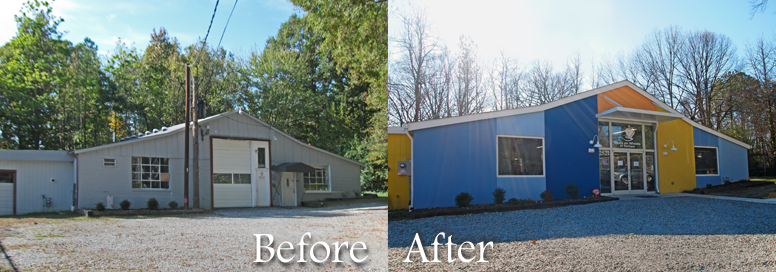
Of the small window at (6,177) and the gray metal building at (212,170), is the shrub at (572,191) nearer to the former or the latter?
the gray metal building at (212,170)

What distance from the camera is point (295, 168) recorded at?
12.4m

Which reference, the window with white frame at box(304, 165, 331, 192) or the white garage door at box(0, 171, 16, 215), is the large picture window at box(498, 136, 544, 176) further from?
the white garage door at box(0, 171, 16, 215)

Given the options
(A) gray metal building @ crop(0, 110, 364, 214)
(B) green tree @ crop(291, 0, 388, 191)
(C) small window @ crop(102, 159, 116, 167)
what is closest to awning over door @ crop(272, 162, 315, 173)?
(A) gray metal building @ crop(0, 110, 364, 214)

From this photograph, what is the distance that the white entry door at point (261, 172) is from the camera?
12391 millimetres

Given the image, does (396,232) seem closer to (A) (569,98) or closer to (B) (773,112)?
(A) (569,98)

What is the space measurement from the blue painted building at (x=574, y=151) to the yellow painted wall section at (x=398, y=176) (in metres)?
0.20

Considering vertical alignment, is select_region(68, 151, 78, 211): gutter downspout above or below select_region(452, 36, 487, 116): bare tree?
below

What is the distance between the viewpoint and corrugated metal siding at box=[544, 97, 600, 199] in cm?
835

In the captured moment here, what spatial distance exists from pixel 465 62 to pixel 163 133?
7.46 meters

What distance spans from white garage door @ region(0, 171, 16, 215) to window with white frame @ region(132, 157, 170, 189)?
308 cm

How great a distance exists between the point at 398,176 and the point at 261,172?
260 inches

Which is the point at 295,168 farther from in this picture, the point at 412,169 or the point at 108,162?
the point at 412,169

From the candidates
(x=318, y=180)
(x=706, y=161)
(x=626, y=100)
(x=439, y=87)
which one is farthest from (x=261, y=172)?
(x=706, y=161)

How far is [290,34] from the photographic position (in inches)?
504
